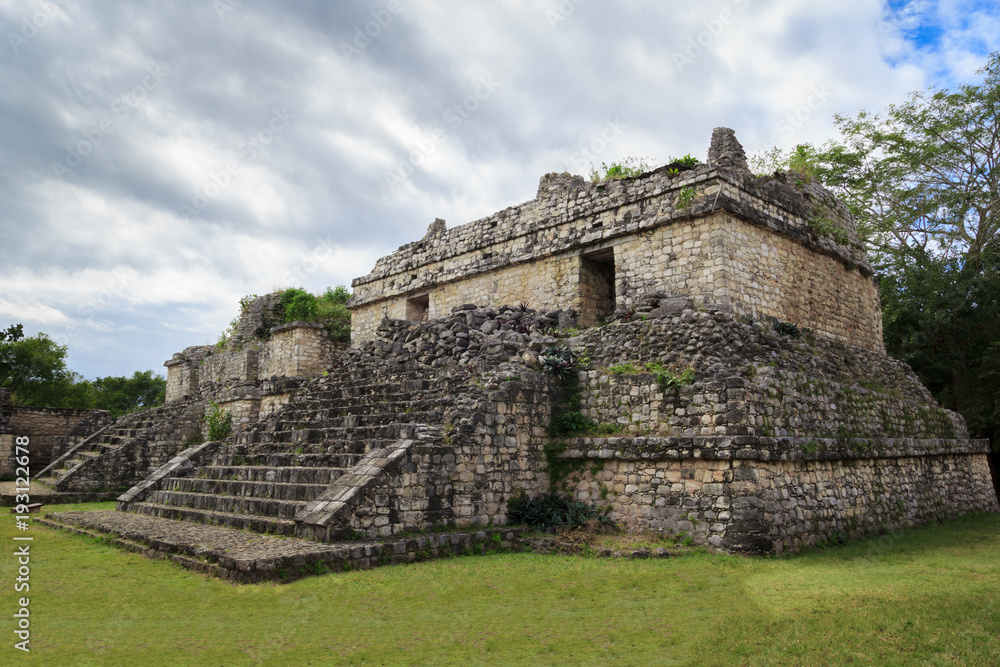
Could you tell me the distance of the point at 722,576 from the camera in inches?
277

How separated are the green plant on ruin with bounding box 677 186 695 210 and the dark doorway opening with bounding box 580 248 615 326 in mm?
1707

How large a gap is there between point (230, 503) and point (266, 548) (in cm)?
258

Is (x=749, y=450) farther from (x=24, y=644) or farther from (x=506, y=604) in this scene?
(x=24, y=644)

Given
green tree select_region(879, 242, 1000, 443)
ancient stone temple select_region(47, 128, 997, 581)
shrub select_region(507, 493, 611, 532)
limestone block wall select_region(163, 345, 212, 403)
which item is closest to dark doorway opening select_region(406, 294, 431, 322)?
ancient stone temple select_region(47, 128, 997, 581)

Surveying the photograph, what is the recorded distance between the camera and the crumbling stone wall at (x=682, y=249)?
11.4 m

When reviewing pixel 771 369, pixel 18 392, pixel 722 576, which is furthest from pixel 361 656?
pixel 18 392

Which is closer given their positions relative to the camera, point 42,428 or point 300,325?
point 300,325

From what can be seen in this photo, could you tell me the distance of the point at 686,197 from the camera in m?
11.7

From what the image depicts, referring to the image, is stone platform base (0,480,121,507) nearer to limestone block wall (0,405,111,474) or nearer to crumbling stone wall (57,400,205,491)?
crumbling stone wall (57,400,205,491)

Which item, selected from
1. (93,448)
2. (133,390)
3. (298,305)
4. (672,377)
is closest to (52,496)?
(93,448)

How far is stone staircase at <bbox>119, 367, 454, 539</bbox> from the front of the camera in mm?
8664

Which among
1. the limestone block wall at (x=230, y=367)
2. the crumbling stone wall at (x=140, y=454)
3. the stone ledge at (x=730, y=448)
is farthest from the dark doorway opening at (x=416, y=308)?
the stone ledge at (x=730, y=448)

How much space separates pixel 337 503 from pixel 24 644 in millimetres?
3351

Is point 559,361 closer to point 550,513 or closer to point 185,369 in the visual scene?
point 550,513
